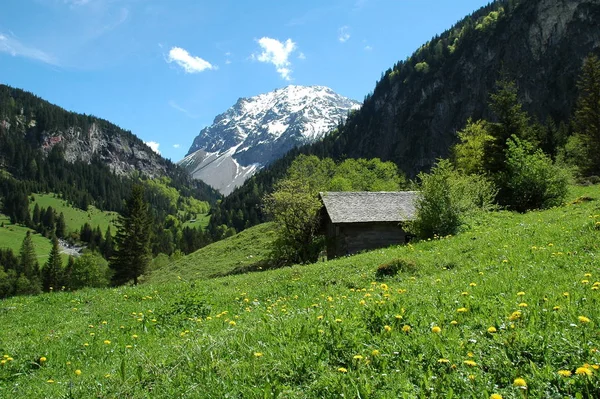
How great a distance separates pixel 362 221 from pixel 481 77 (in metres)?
145

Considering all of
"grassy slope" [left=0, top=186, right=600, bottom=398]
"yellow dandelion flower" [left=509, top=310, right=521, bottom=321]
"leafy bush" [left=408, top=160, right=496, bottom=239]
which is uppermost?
"leafy bush" [left=408, top=160, right=496, bottom=239]

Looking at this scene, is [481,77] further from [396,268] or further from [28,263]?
[28,263]

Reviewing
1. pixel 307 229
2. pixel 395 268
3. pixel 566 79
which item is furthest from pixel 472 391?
pixel 566 79

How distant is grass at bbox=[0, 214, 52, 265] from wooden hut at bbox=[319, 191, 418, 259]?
527 feet

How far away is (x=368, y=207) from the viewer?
35.2 metres

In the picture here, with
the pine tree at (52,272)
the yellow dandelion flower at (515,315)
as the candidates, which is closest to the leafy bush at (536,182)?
the yellow dandelion flower at (515,315)

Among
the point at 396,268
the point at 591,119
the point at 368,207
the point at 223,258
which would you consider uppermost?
the point at 591,119

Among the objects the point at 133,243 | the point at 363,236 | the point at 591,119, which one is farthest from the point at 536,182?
the point at 133,243

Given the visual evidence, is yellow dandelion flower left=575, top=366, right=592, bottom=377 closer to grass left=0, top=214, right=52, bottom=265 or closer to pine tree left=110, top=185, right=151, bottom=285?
pine tree left=110, top=185, right=151, bottom=285

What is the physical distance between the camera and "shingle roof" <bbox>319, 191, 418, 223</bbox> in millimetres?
33406

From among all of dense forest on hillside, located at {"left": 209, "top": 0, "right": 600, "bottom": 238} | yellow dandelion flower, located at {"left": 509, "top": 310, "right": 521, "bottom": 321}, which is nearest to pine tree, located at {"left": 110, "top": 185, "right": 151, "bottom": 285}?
dense forest on hillside, located at {"left": 209, "top": 0, "right": 600, "bottom": 238}

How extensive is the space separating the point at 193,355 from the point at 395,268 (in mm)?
8974

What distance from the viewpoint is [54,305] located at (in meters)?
16.5

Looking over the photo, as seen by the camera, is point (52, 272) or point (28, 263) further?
point (28, 263)
